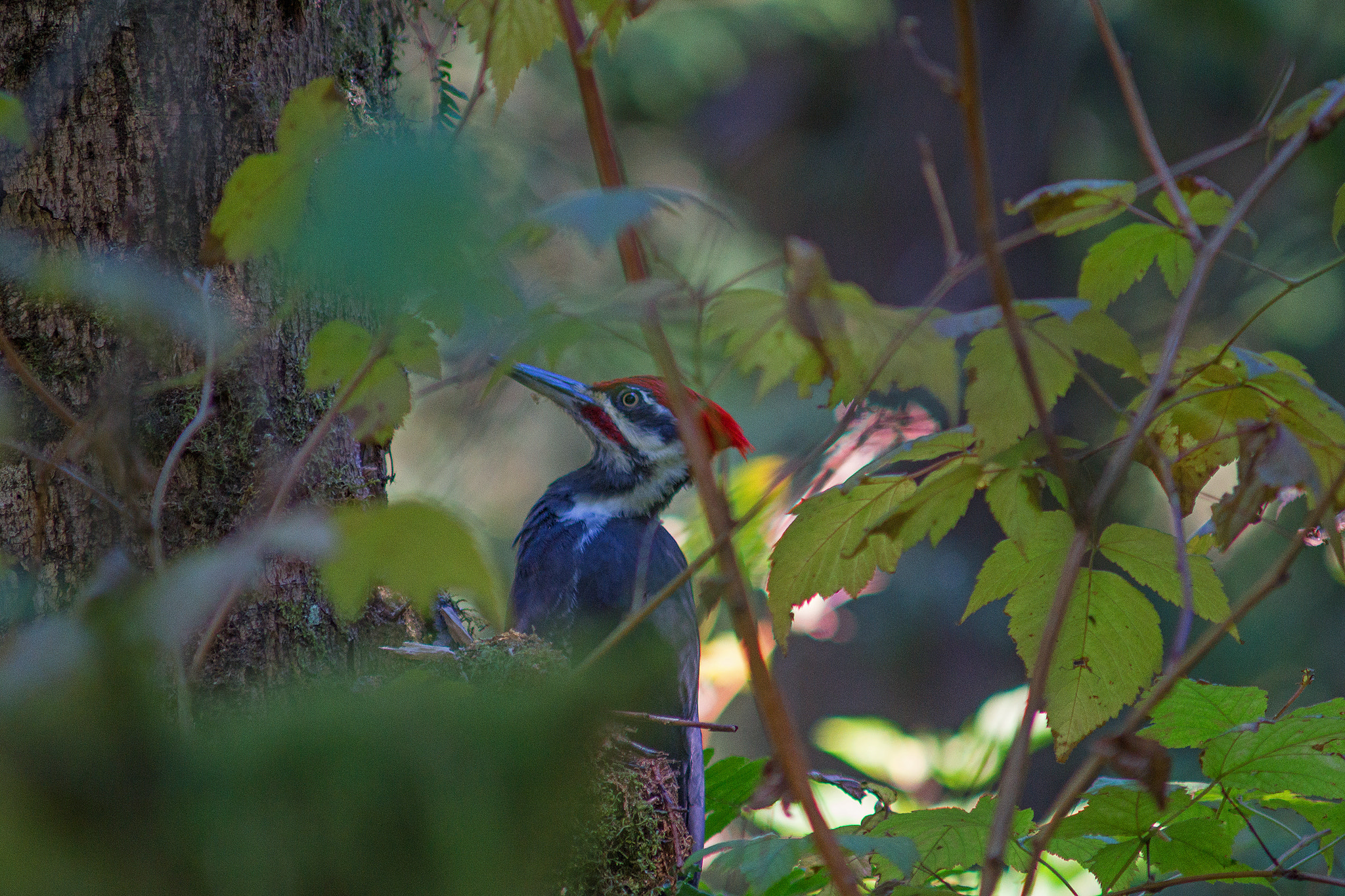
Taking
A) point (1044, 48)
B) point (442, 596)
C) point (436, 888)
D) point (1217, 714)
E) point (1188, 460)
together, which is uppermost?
point (1044, 48)

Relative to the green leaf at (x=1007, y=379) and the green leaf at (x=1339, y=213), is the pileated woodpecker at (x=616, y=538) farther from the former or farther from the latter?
the green leaf at (x=1339, y=213)

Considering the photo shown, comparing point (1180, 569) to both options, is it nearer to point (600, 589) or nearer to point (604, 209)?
point (604, 209)

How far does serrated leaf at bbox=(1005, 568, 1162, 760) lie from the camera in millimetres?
1160

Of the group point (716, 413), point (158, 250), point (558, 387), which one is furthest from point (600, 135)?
point (558, 387)

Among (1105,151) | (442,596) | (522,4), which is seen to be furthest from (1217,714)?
(1105,151)

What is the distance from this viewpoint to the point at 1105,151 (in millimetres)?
6949

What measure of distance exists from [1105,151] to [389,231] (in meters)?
7.46

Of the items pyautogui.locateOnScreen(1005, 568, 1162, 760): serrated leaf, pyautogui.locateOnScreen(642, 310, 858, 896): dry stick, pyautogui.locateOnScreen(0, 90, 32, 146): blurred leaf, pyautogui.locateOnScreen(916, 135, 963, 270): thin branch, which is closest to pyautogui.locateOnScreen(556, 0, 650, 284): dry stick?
pyautogui.locateOnScreen(642, 310, 858, 896): dry stick

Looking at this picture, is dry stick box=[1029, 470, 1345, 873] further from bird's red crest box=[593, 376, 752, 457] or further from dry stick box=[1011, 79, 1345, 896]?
bird's red crest box=[593, 376, 752, 457]

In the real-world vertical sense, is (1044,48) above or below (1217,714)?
above

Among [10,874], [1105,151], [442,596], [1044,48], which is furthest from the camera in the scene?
[1105,151]

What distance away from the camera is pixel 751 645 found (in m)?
0.83

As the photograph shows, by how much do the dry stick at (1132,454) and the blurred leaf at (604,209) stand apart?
1.54ft

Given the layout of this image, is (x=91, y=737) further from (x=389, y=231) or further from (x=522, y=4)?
(x=522, y=4)
